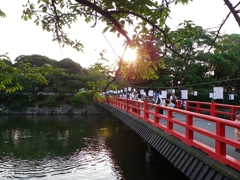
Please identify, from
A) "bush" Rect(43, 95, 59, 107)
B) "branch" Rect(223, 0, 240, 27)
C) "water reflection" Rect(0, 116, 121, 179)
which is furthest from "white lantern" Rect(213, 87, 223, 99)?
"bush" Rect(43, 95, 59, 107)

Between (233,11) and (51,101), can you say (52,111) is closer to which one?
(51,101)

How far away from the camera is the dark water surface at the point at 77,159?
930cm

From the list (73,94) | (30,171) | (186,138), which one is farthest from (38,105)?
(186,138)

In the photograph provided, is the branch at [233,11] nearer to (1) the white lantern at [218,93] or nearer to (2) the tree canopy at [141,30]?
(2) the tree canopy at [141,30]

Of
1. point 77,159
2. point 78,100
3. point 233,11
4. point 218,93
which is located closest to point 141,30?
point 233,11

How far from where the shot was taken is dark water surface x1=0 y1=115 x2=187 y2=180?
9297mm

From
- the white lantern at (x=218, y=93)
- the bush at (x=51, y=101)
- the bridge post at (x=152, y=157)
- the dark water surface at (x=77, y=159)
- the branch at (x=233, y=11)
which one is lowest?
the dark water surface at (x=77, y=159)

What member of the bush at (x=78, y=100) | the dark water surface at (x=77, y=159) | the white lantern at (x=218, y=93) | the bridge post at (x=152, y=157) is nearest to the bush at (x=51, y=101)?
the bush at (x=78, y=100)

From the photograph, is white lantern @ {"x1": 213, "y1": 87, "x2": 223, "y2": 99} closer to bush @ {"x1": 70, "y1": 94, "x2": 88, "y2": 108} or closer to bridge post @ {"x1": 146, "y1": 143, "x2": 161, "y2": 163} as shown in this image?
bridge post @ {"x1": 146, "y1": 143, "x2": 161, "y2": 163}

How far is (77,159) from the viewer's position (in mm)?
11625

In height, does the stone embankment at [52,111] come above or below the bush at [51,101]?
below

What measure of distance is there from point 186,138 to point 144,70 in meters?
3.21

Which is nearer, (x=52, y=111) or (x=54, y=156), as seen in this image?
(x=54, y=156)

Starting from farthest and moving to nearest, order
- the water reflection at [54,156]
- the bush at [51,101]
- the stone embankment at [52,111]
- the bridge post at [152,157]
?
1. the stone embankment at [52,111]
2. the bush at [51,101]
3. the bridge post at [152,157]
4. the water reflection at [54,156]
